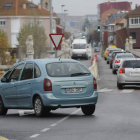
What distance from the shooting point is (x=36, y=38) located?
97.1 meters

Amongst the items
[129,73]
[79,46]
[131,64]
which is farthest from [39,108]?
[79,46]

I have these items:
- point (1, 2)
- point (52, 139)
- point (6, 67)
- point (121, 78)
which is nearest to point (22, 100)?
point (52, 139)

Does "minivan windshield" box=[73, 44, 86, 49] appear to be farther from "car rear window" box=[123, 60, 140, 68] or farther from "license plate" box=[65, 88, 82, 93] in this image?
"license plate" box=[65, 88, 82, 93]

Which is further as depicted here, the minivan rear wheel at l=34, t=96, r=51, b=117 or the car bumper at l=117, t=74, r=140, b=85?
the car bumper at l=117, t=74, r=140, b=85

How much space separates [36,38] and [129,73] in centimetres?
7303

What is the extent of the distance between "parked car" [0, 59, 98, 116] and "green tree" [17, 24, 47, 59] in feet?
275

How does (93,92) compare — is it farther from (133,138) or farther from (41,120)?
(133,138)

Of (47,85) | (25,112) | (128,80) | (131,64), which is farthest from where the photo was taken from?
(131,64)

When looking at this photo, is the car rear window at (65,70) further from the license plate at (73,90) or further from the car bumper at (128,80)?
the car bumper at (128,80)

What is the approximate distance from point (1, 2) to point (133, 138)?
106 metres

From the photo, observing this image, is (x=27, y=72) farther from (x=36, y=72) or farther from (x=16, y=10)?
(x=16, y=10)

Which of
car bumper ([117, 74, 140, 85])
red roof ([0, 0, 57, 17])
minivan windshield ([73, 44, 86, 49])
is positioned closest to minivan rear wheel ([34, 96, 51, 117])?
car bumper ([117, 74, 140, 85])

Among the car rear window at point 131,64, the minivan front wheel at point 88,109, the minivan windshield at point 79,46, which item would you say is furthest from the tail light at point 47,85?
the minivan windshield at point 79,46

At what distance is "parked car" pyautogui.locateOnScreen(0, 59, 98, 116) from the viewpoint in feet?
40.1
